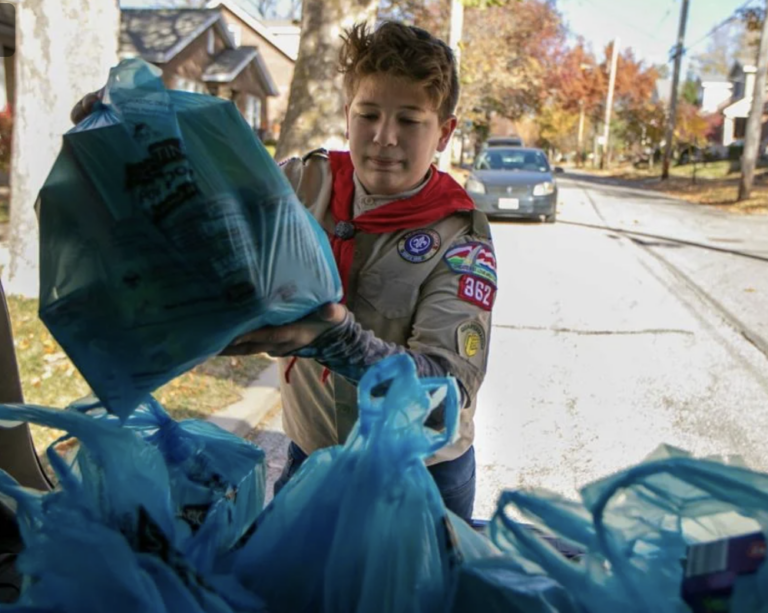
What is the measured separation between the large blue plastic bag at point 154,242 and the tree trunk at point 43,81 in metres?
6.05

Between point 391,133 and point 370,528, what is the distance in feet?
2.90

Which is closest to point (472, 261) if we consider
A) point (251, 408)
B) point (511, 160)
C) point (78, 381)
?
point (251, 408)

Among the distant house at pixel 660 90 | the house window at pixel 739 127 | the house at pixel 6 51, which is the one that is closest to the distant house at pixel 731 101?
the house window at pixel 739 127

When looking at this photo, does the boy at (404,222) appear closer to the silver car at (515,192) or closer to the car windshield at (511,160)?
the silver car at (515,192)

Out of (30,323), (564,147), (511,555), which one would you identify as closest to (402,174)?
(511,555)

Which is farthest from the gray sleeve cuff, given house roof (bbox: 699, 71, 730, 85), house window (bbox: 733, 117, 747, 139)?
house roof (bbox: 699, 71, 730, 85)

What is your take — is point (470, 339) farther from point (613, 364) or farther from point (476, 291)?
point (613, 364)

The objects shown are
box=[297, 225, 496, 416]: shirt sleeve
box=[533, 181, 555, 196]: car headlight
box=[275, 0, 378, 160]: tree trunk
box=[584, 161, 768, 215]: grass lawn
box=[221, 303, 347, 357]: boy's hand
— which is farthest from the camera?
box=[584, 161, 768, 215]: grass lawn

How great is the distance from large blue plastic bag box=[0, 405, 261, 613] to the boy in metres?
0.52

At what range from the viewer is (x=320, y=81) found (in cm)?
709

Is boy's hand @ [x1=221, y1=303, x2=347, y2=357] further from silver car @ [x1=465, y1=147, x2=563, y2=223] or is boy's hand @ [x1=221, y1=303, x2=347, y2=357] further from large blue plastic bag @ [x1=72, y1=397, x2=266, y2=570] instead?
silver car @ [x1=465, y1=147, x2=563, y2=223]

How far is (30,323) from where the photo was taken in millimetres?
6070

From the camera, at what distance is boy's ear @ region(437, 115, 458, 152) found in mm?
1765

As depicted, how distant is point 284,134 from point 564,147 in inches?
2865
